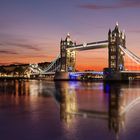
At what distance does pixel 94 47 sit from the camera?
3083 inches

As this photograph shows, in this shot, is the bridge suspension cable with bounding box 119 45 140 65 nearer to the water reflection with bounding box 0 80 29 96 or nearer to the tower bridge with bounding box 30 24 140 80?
the tower bridge with bounding box 30 24 140 80

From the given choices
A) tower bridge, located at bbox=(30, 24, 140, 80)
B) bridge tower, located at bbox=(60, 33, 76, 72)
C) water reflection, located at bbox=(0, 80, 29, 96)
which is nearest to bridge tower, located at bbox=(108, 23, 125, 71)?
tower bridge, located at bbox=(30, 24, 140, 80)

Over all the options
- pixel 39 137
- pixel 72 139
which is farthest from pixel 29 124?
pixel 72 139

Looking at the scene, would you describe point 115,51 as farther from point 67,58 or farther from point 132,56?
point 67,58

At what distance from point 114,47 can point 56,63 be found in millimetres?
31233

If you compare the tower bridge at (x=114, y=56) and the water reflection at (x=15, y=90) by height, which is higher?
the tower bridge at (x=114, y=56)

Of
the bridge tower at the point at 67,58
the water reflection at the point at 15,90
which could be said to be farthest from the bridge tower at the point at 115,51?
the water reflection at the point at 15,90

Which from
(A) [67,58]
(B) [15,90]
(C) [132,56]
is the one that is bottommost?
(B) [15,90]

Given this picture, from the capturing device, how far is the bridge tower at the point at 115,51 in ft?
242

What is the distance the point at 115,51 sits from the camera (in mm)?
75188

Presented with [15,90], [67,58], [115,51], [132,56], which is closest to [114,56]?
[115,51]

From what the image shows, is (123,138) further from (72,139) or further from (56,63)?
(56,63)

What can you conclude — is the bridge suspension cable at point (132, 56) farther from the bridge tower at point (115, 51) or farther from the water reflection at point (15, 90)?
the water reflection at point (15, 90)

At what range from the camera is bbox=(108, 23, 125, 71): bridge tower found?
242ft
